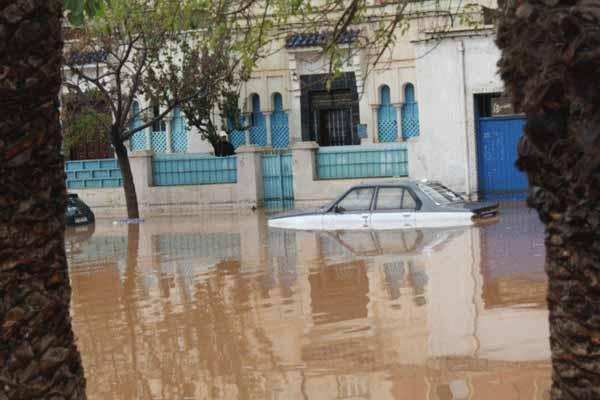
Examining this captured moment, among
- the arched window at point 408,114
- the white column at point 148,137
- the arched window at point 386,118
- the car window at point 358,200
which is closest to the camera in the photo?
the car window at point 358,200

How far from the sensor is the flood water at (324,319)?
8365 mm

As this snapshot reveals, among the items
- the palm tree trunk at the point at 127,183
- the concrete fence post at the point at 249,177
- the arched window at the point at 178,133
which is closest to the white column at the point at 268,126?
the arched window at the point at 178,133

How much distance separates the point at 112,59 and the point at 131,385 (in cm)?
2836

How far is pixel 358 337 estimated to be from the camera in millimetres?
9977

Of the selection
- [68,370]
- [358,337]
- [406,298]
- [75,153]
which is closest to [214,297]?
[406,298]

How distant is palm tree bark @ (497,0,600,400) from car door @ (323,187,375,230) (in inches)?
671

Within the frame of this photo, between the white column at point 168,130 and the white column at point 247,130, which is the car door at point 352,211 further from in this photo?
the white column at point 168,130

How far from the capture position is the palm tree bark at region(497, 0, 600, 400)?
A: 3.46m

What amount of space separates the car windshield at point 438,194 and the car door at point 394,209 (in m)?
0.33

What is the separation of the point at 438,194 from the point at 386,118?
15.5m

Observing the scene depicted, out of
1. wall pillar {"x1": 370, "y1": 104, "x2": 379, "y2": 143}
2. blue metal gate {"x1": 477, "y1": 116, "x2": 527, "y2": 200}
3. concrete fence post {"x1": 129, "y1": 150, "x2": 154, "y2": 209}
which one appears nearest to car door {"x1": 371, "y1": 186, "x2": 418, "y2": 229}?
blue metal gate {"x1": 477, "y1": 116, "x2": 527, "y2": 200}

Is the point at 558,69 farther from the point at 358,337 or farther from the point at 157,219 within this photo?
the point at 157,219

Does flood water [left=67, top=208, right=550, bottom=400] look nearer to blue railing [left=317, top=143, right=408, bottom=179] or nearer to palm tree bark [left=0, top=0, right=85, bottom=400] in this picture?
palm tree bark [left=0, top=0, right=85, bottom=400]

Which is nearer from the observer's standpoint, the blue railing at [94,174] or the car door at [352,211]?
the car door at [352,211]
